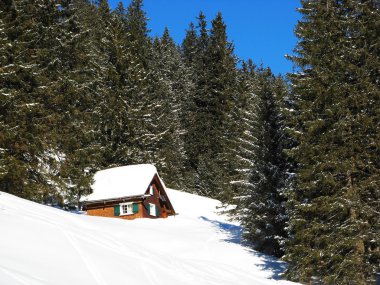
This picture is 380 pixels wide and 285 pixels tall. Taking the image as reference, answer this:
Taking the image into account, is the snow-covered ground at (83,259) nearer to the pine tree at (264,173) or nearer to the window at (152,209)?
the pine tree at (264,173)

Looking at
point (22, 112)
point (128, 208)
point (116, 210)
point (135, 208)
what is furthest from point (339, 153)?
point (116, 210)

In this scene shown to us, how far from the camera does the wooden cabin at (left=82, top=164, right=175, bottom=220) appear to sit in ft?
110

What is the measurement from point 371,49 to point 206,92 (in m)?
44.9

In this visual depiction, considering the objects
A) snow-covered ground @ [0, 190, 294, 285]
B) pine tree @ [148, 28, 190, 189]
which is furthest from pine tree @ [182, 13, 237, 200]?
snow-covered ground @ [0, 190, 294, 285]

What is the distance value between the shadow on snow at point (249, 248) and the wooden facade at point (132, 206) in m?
4.25

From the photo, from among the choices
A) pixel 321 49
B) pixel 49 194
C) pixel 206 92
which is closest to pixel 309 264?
pixel 321 49

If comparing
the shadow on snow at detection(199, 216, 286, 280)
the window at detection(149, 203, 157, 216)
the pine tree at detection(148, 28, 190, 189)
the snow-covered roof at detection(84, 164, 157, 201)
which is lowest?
the shadow on snow at detection(199, 216, 286, 280)

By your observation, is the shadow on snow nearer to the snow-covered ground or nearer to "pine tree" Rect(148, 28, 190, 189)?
the snow-covered ground

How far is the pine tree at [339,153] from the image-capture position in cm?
1617

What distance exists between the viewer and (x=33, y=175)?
22.9m

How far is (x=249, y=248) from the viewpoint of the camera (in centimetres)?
2444

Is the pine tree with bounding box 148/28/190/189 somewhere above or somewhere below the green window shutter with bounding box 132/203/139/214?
above

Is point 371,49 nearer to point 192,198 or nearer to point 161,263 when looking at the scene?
point 161,263

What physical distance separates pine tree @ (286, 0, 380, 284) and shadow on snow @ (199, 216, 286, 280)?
2444 millimetres
